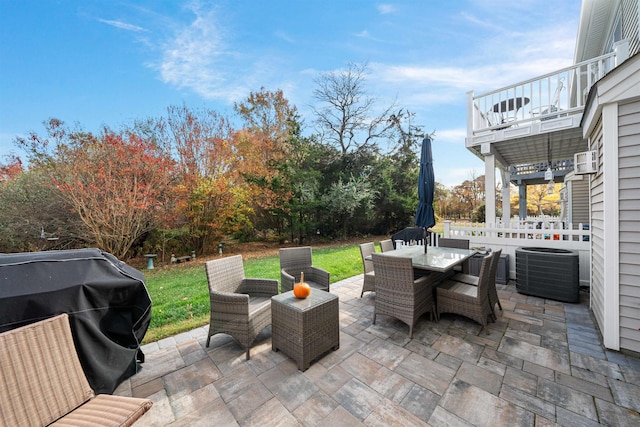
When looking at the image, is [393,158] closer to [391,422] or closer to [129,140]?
[129,140]

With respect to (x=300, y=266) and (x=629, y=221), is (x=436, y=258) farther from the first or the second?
(x=300, y=266)

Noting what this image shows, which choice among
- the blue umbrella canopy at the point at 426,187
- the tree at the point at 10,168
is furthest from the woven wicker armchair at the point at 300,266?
the tree at the point at 10,168

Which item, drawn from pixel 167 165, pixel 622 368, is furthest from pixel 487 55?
pixel 167 165

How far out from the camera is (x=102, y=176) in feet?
20.4

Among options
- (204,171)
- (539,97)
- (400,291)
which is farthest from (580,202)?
(204,171)

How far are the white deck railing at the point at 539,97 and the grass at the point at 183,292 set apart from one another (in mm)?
4814

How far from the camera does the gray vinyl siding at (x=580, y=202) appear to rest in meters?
7.52

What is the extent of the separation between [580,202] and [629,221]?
7.49 m

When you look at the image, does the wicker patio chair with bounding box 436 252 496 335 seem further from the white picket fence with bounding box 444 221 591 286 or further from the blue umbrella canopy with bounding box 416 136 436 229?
the white picket fence with bounding box 444 221 591 286

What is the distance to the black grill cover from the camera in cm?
161

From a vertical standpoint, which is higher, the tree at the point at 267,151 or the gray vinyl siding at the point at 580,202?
the tree at the point at 267,151

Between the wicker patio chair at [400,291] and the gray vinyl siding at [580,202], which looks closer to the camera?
the wicker patio chair at [400,291]

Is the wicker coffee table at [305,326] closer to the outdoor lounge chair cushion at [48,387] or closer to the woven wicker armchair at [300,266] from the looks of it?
the woven wicker armchair at [300,266]

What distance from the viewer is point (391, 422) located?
166cm
